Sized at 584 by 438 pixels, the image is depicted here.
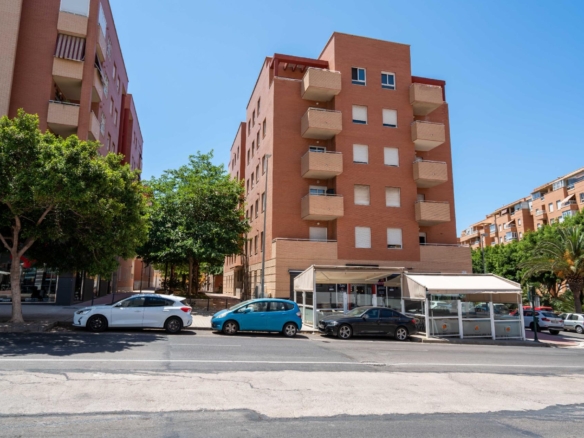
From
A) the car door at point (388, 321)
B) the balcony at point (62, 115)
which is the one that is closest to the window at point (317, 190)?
the car door at point (388, 321)

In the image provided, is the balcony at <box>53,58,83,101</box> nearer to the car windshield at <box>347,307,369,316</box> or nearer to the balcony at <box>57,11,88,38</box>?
the balcony at <box>57,11,88,38</box>

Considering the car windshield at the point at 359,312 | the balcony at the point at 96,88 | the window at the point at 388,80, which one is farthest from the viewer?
the window at the point at 388,80

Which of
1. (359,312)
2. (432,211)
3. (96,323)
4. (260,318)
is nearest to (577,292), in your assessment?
(432,211)

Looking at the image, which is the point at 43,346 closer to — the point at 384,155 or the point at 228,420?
the point at 228,420

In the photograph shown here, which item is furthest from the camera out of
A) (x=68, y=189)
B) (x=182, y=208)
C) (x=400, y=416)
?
(x=182, y=208)

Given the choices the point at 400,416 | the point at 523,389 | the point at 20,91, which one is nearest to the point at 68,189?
the point at 400,416

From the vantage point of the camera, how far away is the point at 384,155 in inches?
1236

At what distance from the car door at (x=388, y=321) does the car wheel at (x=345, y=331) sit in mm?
1478

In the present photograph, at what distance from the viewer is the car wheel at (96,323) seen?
15.9 metres

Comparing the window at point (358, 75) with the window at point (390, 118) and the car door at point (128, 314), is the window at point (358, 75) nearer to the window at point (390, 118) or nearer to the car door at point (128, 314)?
the window at point (390, 118)

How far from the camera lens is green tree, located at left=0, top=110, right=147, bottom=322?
13938 mm

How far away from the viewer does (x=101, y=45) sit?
29.5 metres

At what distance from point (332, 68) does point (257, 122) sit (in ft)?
27.9

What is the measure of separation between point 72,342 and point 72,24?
22.5 m
